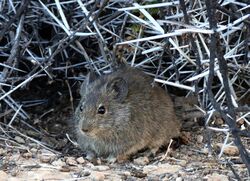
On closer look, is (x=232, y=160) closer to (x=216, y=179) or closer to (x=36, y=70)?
(x=216, y=179)

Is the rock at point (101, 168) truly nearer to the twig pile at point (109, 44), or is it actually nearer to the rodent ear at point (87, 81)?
the rodent ear at point (87, 81)

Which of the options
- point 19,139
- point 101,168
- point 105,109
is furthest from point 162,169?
point 19,139

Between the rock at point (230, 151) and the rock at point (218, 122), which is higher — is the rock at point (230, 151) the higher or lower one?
the lower one

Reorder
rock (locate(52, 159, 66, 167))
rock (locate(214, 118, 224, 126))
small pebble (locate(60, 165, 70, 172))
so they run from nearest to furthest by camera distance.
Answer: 1. small pebble (locate(60, 165, 70, 172))
2. rock (locate(52, 159, 66, 167))
3. rock (locate(214, 118, 224, 126))

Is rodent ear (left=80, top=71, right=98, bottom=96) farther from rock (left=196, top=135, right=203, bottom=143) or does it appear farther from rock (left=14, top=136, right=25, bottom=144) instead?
rock (left=196, top=135, right=203, bottom=143)

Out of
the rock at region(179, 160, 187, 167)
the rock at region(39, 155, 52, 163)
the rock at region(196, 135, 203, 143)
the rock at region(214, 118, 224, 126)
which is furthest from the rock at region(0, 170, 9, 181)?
the rock at region(214, 118, 224, 126)

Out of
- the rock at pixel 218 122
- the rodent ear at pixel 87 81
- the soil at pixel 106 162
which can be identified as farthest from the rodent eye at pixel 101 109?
the rock at pixel 218 122
